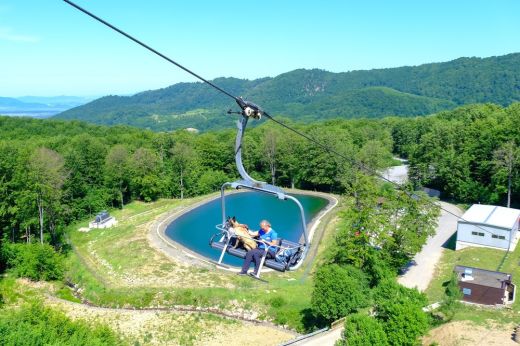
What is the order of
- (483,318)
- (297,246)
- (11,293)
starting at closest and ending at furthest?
(297,246)
(483,318)
(11,293)

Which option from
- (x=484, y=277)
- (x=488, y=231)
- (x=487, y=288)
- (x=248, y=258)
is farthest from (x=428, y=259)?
(x=248, y=258)

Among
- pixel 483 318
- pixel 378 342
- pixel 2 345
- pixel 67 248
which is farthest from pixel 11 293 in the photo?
pixel 483 318

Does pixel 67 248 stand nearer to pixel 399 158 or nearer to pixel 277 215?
pixel 277 215

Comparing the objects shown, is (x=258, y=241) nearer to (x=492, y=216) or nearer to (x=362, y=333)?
(x=362, y=333)

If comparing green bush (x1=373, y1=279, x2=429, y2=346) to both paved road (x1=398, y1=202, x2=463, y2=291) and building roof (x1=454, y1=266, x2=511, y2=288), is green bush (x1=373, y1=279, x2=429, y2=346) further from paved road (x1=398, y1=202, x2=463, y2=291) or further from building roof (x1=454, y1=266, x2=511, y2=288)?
building roof (x1=454, y1=266, x2=511, y2=288)

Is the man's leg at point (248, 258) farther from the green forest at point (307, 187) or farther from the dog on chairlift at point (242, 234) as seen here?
the green forest at point (307, 187)

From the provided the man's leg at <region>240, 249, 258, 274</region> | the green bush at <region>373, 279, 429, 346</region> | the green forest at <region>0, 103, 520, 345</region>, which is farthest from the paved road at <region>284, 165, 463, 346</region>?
the man's leg at <region>240, 249, 258, 274</region>

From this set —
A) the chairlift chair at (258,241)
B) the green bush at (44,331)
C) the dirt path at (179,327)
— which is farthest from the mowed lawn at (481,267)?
the green bush at (44,331)
